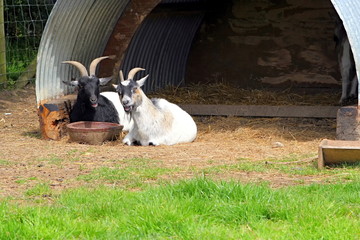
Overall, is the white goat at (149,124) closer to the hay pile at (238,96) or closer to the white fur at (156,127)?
the white fur at (156,127)

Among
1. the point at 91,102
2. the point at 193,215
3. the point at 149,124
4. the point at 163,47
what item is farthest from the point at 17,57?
the point at 193,215

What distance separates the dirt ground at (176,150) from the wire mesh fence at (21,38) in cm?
181

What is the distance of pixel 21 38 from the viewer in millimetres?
15516

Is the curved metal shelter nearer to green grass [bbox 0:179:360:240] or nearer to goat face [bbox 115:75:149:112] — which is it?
goat face [bbox 115:75:149:112]

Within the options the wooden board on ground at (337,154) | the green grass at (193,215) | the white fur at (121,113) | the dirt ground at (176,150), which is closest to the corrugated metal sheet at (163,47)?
the white fur at (121,113)

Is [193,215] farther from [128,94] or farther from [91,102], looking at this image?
[91,102]

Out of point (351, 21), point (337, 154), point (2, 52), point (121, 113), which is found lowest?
point (121, 113)

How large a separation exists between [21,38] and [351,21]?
8.33 meters

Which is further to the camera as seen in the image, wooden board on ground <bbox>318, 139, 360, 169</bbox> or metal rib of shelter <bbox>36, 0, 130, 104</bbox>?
metal rib of shelter <bbox>36, 0, 130, 104</bbox>

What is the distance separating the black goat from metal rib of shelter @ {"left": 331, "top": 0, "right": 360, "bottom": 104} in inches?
131

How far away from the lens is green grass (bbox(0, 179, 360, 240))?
188 inches

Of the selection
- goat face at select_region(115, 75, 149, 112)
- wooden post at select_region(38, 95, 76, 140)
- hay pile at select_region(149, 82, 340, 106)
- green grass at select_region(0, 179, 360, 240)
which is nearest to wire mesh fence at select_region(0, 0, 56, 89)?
hay pile at select_region(149, 82, 340, 106)

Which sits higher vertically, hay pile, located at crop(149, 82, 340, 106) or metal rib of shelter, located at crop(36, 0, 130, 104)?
metal rib of shelter, located at crop(36, 0, 130, 104)

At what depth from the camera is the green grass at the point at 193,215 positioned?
15.7 ft
